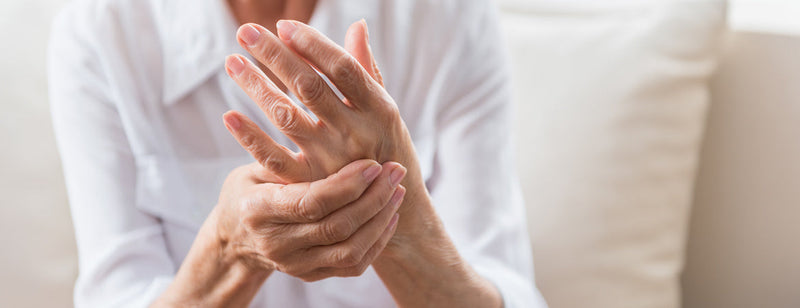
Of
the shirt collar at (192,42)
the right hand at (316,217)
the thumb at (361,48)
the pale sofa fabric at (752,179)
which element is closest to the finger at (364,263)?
the right hand at (316,217)

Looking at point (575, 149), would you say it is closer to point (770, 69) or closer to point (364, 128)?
point (770, 69)

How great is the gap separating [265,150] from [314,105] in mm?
47

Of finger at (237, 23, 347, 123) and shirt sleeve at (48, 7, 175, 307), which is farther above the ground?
finger at (237, 23, 347, 123)

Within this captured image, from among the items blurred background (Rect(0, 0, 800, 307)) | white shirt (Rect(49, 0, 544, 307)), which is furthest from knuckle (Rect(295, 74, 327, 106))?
blurred background (Rect(0, 0, 800, 307))

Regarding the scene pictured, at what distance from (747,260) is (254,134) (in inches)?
23.0

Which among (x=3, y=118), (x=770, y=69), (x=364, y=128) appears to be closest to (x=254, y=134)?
(x=364, y=128)

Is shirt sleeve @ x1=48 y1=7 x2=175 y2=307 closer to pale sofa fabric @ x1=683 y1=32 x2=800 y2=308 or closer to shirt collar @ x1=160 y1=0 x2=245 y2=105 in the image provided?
shirt collar @ x1=160 y1=0 x2=245 y2=105

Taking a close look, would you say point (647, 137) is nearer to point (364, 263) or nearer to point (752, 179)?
point (752, 179)

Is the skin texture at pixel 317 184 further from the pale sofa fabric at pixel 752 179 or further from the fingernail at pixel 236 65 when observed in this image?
the pale sofa fabric at pixel 752 179

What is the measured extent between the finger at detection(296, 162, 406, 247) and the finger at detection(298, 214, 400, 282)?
0.10 feet

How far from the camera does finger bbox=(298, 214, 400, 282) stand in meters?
0.46

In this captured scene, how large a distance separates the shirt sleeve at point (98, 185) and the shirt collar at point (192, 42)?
0.18 feet

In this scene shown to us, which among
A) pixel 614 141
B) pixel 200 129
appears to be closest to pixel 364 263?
pixel 200 129

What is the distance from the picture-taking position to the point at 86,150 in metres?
0.58
